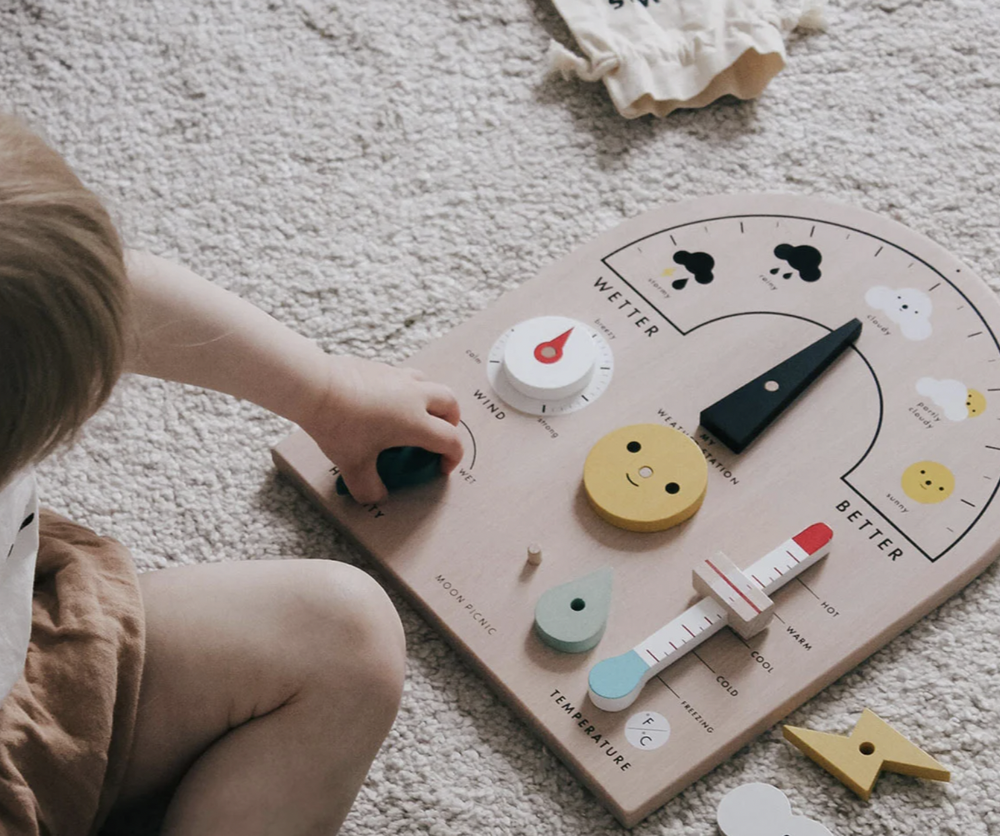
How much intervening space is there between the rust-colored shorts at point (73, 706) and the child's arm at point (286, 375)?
133 mm

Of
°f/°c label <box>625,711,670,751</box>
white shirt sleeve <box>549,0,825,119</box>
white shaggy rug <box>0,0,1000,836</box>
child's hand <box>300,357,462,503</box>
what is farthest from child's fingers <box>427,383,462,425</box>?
white shirt sleeve <box>549,0,825,119</box>

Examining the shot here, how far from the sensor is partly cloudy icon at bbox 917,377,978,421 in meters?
0.81

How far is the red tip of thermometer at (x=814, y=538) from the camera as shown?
742 mm

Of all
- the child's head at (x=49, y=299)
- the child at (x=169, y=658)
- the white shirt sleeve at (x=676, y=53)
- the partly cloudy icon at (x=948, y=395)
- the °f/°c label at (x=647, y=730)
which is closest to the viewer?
the child's head at (x=49, y=299)

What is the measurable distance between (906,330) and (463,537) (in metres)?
0.32

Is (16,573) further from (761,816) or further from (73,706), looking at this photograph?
(761,816)

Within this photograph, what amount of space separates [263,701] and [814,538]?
0.32 meters

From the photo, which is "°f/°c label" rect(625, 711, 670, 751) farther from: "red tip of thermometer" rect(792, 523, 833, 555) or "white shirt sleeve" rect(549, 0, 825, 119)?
"white shirt sleeve" rect(549, 0, 825, 119)

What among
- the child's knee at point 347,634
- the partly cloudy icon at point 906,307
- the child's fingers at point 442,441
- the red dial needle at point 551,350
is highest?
the partly cloudy icon at point 906,307

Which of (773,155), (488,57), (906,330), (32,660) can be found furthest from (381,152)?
(32,660)

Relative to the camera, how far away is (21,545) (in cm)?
62

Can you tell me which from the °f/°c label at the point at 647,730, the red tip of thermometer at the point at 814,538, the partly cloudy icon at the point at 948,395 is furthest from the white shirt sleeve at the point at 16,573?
the partly cloudy icon at the point at 948,395

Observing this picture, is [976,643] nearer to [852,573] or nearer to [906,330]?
[852,573]

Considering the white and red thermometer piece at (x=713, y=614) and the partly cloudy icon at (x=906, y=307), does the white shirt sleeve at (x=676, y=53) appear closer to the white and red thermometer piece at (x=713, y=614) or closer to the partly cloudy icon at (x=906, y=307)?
the partly cloudy icon at (x=906, y=307)
